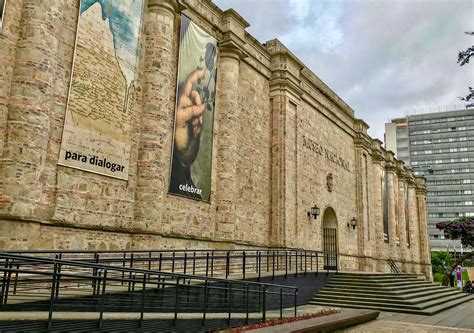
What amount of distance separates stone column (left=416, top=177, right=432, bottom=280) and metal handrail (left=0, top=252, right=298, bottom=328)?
33682mm

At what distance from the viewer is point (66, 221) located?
9.36 meters

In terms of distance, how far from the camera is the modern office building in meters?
85.1

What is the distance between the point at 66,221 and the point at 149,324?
4.53 meters

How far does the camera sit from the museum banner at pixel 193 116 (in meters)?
13.0

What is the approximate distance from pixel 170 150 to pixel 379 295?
28.6 feet

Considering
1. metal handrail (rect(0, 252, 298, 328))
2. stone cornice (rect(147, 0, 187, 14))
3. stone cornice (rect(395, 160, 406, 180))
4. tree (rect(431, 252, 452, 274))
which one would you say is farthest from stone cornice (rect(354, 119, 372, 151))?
tree (rect(431, 252, 452, 274))

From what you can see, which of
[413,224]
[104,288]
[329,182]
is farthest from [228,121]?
[413,224]

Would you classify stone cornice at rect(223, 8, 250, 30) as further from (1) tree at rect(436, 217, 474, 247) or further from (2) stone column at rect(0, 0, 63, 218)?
(1) tree at rect(436, 217, 474, 247)

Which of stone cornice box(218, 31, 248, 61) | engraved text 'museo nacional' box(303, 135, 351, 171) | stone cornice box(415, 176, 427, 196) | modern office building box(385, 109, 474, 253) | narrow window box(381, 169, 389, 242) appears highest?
modern office building box(385, 109, 474, 253)

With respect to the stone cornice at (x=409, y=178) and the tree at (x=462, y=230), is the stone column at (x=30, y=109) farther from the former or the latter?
the stone cornice at (x=409, y=178)

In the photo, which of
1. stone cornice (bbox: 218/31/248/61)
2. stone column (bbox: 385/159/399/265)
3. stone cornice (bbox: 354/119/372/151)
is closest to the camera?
stone cornice (bbox: 218/31/248/61)

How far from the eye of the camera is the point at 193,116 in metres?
13.7

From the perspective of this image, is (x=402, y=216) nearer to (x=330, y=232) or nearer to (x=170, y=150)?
(x=330, y=232)

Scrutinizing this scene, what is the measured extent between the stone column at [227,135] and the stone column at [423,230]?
32.0m
